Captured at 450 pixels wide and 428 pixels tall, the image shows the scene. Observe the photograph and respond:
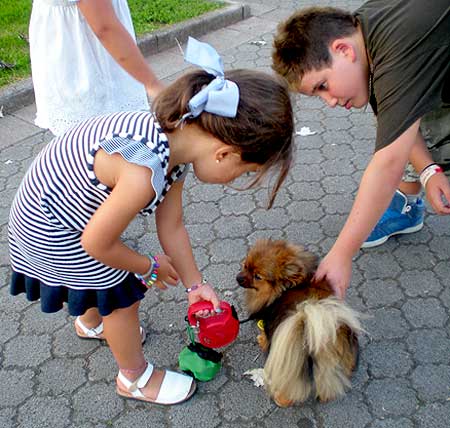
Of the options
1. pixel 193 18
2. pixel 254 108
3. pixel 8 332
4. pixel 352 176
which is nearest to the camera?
pixel 254 108

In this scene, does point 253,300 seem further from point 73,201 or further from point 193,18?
point 193,18

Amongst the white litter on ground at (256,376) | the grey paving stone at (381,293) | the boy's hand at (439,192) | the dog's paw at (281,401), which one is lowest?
the white litter on ground at (256,376)

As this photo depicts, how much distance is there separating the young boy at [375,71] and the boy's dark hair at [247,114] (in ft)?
1.75

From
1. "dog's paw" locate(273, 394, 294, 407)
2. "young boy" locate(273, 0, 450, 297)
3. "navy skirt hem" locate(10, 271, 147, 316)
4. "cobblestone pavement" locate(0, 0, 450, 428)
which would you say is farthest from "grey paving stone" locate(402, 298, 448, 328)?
"navy skirt hem" locate(10, 271, 147, 316)

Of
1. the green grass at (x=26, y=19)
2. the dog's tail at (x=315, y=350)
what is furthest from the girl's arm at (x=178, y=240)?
the green grass at (x=26, y=19)

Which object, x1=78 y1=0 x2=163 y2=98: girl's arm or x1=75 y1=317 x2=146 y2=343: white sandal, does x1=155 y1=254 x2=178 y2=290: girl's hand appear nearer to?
x1=75 y1=317 x2=146 y2=343: white sandal

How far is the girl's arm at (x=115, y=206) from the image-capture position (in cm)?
157

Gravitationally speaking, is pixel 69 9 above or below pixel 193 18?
above

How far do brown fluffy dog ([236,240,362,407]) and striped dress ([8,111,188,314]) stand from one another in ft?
1.87

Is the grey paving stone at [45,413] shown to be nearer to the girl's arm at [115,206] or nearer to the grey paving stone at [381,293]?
the girl's arm at [115,206]

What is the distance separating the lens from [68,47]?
238 cm

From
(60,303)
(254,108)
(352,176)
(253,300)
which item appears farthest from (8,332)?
(352,176)

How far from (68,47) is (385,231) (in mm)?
1845

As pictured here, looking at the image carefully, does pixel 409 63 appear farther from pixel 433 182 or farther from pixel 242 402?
pixel 242 402
